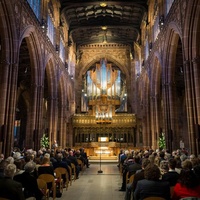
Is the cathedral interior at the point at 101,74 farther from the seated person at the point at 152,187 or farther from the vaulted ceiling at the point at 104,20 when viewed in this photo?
the seated person at the point at 152,187

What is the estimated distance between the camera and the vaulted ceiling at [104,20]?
24.0 metres

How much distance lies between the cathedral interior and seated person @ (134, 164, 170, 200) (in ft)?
27.4

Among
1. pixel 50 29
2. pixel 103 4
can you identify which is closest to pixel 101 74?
pixel 103 4

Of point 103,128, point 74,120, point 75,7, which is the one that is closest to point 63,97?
point 74,120

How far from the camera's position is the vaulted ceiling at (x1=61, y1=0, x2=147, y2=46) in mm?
23953

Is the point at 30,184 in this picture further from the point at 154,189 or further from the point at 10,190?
Result: the point at 154,189

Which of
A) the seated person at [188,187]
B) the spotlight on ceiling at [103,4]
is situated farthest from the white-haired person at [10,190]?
the spotlight on ceiling at [103,4]

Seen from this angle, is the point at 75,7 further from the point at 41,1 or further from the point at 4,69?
the point at 4,69

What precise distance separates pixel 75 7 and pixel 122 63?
1205cm

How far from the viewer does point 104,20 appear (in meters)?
28.1

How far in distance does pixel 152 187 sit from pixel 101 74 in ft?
91.2

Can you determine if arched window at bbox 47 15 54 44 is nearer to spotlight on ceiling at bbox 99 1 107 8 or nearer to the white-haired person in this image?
spotlight on ceiling at bbox 99 1 107 8

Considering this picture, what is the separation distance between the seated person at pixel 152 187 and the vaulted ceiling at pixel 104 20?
879 inches

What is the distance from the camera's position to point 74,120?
28.6 metres
